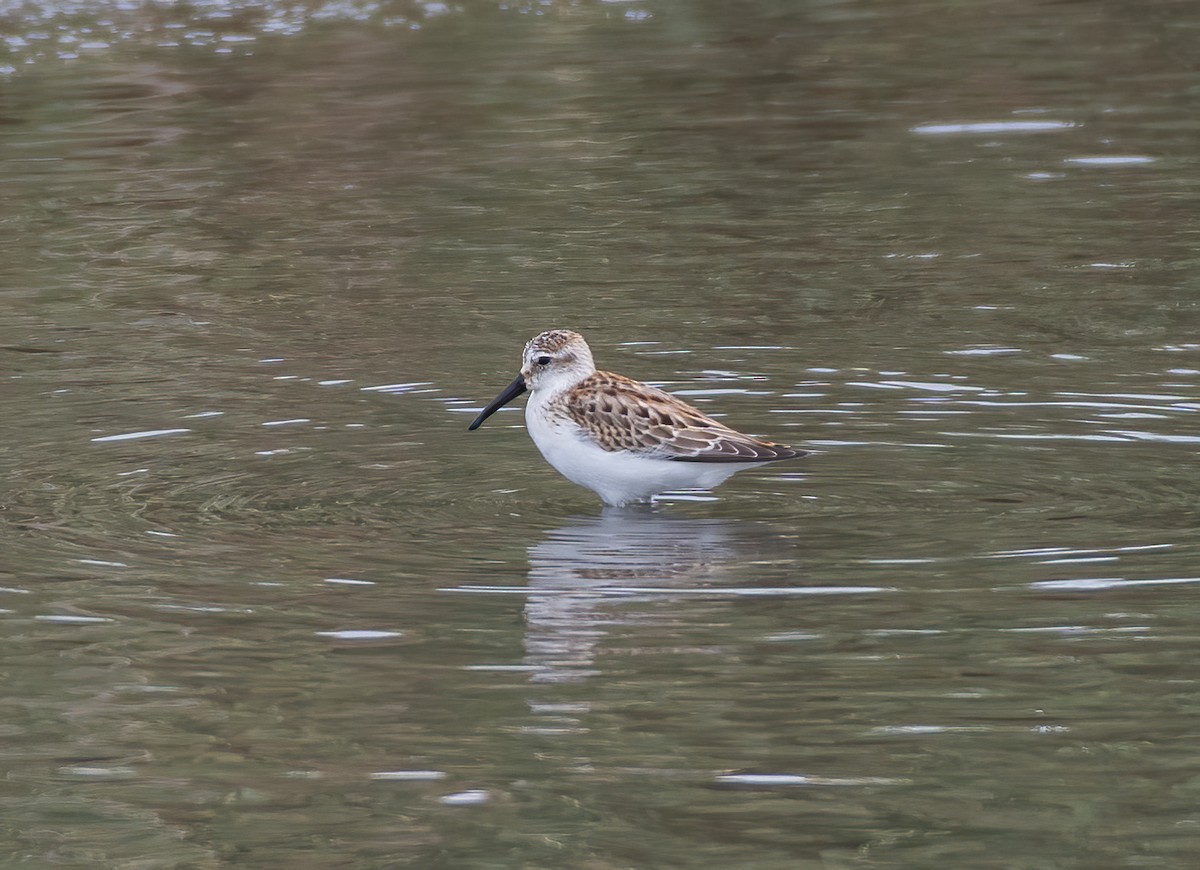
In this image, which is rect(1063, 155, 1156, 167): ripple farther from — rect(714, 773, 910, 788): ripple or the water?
rect(714, 773, 910, 788): ripple

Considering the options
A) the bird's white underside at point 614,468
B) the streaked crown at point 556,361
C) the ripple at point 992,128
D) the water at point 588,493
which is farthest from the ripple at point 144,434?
the ripple at point 992,128

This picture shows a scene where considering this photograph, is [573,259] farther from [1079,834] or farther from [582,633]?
[1079,834]

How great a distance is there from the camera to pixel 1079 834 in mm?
6680

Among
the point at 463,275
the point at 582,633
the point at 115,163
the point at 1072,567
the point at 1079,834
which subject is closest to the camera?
the point at 1079,834

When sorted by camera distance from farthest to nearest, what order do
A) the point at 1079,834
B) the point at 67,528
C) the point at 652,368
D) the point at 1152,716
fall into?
the point at 652,368, the point at 67,528, the point at 1152,716, the point at 1079,834

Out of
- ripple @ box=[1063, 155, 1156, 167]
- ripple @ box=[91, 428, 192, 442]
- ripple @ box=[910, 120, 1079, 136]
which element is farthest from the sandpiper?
ripple @ box=[910, 120, 1079, 136]

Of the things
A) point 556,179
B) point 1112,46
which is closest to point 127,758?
point 556,179

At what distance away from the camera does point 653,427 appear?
10.9m

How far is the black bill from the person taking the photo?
11.9 meters

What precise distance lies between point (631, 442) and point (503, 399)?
133cm

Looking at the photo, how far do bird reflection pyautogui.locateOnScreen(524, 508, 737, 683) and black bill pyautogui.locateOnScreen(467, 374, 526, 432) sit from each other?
1.03 m

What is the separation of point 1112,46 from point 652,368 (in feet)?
42.4

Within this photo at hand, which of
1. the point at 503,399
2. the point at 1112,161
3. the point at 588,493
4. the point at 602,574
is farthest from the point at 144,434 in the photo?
the point at 1112,161

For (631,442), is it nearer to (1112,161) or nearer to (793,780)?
(793,780)
